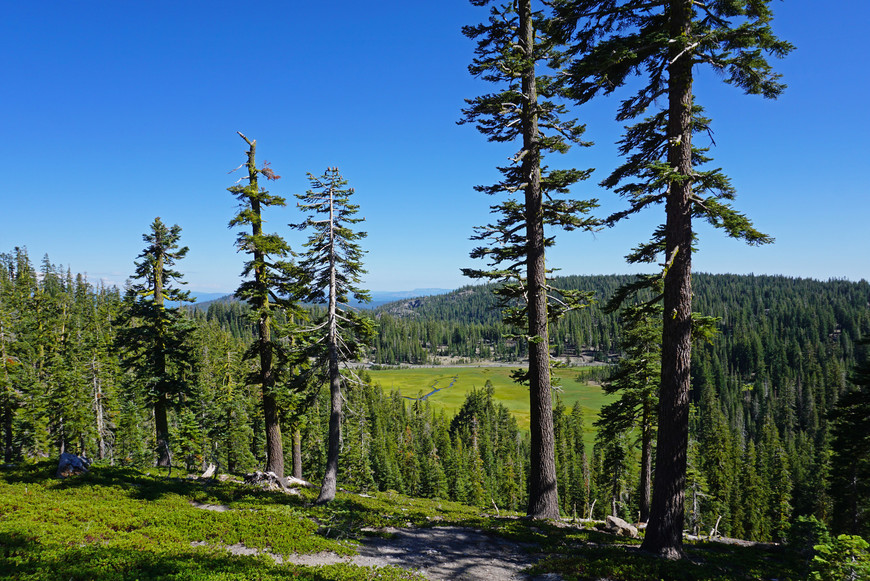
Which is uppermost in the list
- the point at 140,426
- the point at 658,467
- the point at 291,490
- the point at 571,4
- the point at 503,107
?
the point at 571,4

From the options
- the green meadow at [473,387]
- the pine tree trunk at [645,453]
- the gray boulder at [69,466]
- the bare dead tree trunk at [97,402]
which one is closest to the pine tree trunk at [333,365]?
the gray boulder at [69,466]

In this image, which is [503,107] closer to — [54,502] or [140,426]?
[54,502]

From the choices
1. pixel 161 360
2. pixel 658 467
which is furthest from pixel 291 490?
pixel 658 467

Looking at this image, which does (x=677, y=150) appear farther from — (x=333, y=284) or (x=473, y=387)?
(x=473, y=387)

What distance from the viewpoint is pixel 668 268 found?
795 cm

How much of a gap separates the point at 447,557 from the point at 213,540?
5.77 metres

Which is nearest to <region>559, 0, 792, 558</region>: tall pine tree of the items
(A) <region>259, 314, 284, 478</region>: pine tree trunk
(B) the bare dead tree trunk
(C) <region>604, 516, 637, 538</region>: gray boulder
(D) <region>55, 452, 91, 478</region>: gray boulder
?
(C) <region>604, 516, 637, 538</region>: gray boulder

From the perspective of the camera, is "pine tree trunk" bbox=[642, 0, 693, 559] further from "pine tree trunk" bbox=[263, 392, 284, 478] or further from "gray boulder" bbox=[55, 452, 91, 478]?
"gray boulder" bbox=[55, 452, 91, 478]

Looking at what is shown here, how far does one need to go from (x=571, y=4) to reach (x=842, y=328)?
253523 mm

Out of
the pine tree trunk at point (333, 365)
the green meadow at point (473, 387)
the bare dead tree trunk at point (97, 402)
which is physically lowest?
the green meadow at point (473, 387)

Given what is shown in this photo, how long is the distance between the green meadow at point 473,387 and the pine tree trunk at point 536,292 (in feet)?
276

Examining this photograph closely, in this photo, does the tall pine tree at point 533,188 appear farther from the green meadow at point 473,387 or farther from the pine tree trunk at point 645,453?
the green meadow at point 473,387

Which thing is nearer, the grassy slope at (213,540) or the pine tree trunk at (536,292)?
the grassy slope at (213,540)

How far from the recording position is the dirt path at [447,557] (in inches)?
328
